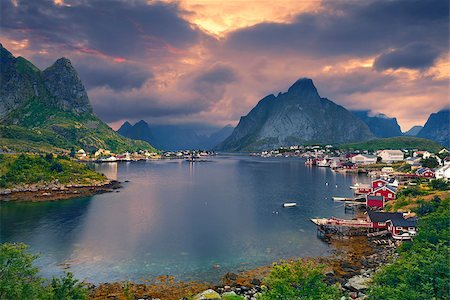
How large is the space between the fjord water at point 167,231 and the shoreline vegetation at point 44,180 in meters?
8.85

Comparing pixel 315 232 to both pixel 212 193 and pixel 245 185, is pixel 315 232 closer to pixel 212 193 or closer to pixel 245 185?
pixel 212 193

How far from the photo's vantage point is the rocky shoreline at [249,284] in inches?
1435

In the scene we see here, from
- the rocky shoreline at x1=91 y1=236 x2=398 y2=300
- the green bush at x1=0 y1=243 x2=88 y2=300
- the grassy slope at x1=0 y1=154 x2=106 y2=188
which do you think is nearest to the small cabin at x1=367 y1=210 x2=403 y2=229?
the rocky shoreline at x1=91 y1=236 x2=398 y2=300

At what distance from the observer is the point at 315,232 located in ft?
204

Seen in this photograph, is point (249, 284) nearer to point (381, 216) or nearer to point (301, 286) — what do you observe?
point (301, 286)

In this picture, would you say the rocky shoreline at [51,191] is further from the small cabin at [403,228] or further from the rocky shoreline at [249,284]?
the small cabin at [403,228]

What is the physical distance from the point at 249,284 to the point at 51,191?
85.8 meters

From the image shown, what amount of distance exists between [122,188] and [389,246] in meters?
93.8

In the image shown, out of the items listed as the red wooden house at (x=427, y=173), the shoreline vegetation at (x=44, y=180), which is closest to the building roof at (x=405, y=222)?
the red wooden house at (x=427, y=173)

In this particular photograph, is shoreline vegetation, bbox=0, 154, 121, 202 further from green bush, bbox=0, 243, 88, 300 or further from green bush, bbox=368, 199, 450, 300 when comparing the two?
green bush, bbox=368, 199, 450, 300

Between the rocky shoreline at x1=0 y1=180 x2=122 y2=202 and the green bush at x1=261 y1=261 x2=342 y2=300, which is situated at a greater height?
the green bush at x1=261 y1=261 x2=342 y2=300

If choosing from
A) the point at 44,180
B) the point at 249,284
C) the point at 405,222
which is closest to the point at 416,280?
the point at 249,284

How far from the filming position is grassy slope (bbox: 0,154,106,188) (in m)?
103

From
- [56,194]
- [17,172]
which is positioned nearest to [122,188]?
[56,194]
